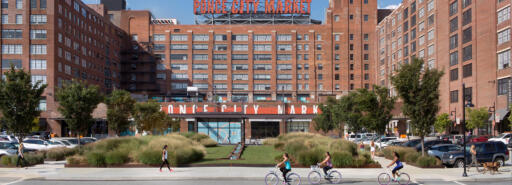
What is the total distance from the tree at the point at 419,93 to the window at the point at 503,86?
34462mm

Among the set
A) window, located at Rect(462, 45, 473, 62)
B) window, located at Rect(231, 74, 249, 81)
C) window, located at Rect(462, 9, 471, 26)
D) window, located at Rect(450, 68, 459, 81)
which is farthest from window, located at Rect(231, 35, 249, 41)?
window, located at Rect(462, 45, 473, 62)

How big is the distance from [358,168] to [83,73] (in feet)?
279

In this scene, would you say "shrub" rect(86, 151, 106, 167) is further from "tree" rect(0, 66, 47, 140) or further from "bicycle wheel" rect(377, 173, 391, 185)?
"bicycle wheel" rect(377, 173, 391, 185)

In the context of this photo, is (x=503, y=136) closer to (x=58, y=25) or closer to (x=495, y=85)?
(x=495, y=85)

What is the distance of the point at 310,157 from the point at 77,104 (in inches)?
852

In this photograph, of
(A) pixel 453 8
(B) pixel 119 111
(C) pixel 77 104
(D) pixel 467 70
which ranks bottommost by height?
(B) pixel 119 111

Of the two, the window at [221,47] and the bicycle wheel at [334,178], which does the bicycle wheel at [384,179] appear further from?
the window at [221,47]

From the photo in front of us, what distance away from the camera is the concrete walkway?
25.3 m

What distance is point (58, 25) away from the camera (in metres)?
90.9

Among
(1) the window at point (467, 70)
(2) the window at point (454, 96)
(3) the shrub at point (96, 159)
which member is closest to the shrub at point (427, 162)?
(3) the shrub at point (96, 159)

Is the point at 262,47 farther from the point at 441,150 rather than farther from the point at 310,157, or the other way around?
the point at 310,157

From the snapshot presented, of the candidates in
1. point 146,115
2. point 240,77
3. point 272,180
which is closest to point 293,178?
point 272,180

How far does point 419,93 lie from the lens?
34.6 m

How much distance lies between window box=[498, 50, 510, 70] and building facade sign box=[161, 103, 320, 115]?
32.1 m
